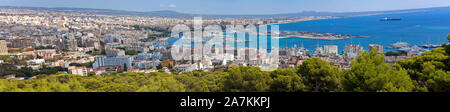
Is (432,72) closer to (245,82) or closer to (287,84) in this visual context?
(287,84)

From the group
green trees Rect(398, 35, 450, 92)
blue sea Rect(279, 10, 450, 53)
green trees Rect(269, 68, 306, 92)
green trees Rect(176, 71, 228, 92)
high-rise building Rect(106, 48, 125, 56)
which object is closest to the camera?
green trees Rect(398, 35, 450, 92)

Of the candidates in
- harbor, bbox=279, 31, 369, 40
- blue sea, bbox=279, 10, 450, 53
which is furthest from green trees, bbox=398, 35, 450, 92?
harbor, bbox=279, 31, 369, 40

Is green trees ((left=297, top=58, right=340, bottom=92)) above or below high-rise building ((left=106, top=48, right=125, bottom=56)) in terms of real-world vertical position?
above

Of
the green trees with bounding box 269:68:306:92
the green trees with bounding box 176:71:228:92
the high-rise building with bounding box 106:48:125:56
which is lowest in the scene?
the high-rise building with bounding box 106:48:125:56

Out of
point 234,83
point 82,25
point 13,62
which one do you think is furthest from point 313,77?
point 82,25

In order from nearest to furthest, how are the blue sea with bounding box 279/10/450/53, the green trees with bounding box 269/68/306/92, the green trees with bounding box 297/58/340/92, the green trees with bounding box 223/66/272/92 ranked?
the green trees with bounding box 223/66/272/92 → the green trees with bounding box 269/68/306/92 → the green trees with bounding box 297/58/340/92 → the blue sea with bounding box 279/10/450/53

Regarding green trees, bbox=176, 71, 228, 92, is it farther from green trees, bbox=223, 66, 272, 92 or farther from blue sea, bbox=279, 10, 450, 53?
blue sea, bbox=279, 10, 450, 53

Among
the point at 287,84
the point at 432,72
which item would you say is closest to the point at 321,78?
the point at 287,84

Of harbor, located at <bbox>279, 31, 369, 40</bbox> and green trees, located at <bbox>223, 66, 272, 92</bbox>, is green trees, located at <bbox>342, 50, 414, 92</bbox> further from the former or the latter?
harbor, located at <bbox>279, 31, 369, 40</bbox>

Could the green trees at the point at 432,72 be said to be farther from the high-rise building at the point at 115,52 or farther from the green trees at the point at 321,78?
the high-rise building at the point at 115,52

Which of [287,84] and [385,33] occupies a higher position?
[385,33]

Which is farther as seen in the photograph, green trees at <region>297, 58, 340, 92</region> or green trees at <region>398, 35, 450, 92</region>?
green trees at <region>297, 58, 340, 92</region>
